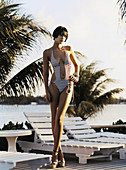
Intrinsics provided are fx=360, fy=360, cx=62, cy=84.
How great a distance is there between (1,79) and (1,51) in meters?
0.78

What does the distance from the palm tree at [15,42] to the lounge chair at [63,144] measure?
133cm

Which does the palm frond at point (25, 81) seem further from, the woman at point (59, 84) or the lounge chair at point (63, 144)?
the woman at point (59, 84)

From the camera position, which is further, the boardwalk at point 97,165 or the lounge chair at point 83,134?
the lounge chair at point 83,134

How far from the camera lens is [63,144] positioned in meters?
6.17

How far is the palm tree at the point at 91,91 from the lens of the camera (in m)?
13.2

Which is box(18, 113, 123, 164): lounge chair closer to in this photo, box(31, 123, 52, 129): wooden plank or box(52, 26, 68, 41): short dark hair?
box(31, 123, 52, 129): wooden plank

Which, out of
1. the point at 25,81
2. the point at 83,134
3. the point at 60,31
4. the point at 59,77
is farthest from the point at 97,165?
the point at 25,81

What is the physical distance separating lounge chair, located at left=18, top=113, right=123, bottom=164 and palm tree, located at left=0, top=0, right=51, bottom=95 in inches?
52.4

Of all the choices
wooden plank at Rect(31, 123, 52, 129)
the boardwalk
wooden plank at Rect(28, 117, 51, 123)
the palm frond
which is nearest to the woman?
the boardwalk

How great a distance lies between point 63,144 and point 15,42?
2.74 m

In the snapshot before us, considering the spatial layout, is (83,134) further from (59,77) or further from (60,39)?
(60,39)

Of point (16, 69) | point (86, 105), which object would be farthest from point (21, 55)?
point (86, 105)

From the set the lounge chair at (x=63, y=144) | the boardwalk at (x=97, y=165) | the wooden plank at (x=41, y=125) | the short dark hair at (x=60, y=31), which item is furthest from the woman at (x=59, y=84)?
the wooden plank at (x=41, y=125)

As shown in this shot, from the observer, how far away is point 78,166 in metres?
5.65
